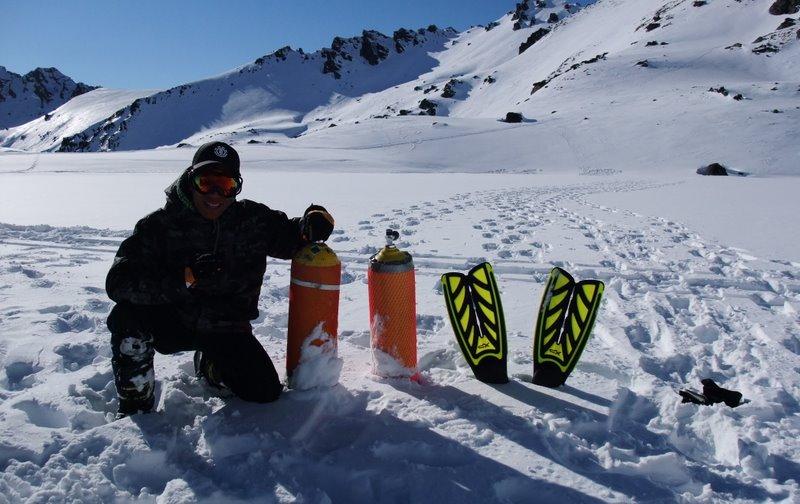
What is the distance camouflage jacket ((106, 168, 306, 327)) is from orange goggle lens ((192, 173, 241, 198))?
85 mm

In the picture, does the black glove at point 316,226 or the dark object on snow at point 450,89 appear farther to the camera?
the dark object on snow at point 450,89

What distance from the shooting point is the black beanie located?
2.76 meters

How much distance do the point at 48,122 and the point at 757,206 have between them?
193530mm

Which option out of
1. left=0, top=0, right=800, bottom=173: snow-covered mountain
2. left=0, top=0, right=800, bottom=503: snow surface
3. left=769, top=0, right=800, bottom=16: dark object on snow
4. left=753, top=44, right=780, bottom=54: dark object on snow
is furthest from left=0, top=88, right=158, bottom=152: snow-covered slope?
left=0, top=0, right=800, bottom=503: snow surface

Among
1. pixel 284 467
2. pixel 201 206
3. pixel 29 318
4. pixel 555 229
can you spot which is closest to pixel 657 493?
pixel 284 467

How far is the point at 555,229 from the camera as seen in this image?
27.7 feet

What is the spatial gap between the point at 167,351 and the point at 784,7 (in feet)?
281

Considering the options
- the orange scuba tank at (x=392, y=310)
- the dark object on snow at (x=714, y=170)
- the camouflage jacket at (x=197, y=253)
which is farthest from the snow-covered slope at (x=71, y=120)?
the orange scuba tank at (x=392, y=310)

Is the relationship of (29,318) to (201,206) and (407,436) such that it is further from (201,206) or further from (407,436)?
(407,436)

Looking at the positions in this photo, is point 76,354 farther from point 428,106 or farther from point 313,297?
point 428,106

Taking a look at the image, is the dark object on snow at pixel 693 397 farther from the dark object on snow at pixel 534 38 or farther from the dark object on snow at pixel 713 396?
the dark object on snow at pixel 534 38

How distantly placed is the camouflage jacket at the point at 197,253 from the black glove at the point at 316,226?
0.12 metres

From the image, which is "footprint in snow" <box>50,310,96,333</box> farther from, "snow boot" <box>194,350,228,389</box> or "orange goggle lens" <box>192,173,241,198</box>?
"orange goggle lens" <box>192,173,241,198</box>

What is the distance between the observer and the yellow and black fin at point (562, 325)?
3.08m
